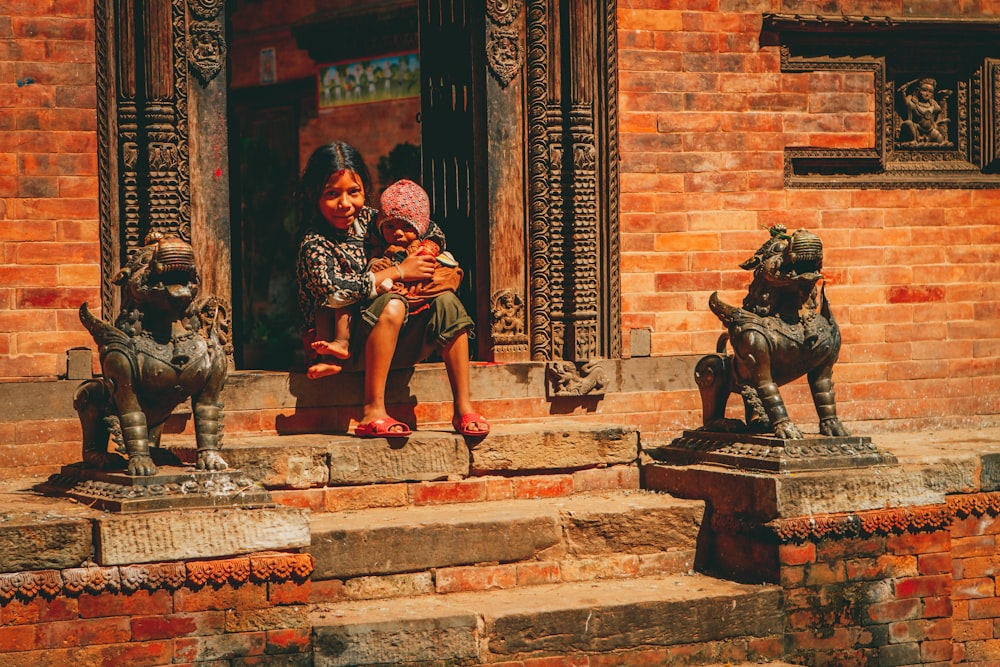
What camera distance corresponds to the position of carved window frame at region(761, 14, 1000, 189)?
Result: 8.48 metres

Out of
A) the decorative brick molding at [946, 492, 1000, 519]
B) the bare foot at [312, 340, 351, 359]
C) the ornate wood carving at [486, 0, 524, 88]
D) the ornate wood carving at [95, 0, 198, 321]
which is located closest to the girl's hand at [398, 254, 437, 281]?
the bare foot at [312, 340, 351, 359]

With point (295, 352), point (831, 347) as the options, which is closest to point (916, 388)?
point (831, 347)

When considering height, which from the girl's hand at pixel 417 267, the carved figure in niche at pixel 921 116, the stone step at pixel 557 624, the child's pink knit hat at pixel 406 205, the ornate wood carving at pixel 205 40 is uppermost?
the ornate wood carving at pixel 205 40

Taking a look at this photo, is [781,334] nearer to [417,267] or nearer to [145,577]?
[417,267]

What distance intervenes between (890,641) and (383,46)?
9.63 metres

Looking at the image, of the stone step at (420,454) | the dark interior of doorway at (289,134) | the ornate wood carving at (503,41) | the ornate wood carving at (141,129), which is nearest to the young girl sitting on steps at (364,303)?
the stone step at (420,454)

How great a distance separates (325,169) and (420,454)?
1617 mm

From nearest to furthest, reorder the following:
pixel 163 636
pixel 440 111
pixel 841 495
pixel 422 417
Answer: pixel 163 636 < pixel 841 495 < pixel 422 417 < pixel 440 111

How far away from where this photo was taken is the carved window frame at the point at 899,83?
848cm

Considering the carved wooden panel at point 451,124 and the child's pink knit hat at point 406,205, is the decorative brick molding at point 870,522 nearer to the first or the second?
the child's pink knit hat at point 406,205

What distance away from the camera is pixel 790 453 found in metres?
6.68

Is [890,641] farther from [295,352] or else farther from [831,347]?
[295,352]

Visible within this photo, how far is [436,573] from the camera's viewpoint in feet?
Result: 21.0

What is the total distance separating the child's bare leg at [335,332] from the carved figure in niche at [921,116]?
3.91 metres
